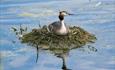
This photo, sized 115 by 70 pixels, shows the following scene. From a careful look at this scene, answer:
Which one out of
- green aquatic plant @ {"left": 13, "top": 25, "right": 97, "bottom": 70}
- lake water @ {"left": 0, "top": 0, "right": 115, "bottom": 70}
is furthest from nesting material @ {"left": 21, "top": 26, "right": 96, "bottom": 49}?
lake water @ {"left": 0, "top": 0, "right": 115, "bottom": 70}

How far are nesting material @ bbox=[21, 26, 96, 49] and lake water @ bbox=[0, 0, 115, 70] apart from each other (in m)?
0.28

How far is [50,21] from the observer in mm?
15867

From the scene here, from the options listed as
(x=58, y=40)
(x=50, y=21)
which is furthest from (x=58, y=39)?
(x=50, y=21)

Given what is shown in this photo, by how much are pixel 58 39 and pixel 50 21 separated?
2.29 metres

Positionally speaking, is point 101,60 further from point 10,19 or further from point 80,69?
point 10,19

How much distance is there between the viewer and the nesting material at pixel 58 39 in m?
13.5

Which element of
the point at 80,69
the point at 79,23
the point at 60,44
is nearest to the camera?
the point at 80,69

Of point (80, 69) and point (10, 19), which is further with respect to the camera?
Answer: point (10, 19)

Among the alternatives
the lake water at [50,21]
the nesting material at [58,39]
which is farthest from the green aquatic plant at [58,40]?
the lake water at [50,21]

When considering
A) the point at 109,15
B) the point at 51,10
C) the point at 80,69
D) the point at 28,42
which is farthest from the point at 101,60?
the point at 51,10

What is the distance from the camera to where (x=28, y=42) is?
14.0 meters

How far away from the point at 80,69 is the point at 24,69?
4.20 feet

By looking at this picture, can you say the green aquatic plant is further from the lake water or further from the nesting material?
the lake water

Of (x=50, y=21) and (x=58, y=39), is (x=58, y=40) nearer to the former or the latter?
(x=58, y=39)
